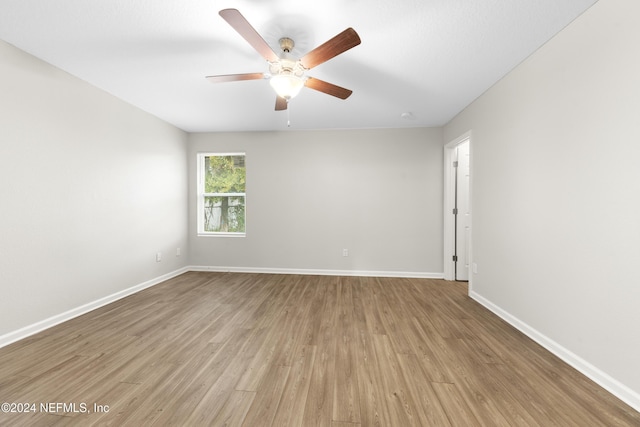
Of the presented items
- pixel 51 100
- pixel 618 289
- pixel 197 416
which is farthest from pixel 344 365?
pixel 51 100

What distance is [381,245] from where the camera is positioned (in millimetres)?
4371

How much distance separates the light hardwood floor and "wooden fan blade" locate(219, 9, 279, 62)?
7.26ft

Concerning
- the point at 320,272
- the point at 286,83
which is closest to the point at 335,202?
the point at 320,272

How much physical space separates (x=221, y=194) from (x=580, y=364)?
15.9 feet

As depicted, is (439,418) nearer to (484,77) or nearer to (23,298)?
(484,77)

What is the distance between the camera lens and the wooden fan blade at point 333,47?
1561 millimetres

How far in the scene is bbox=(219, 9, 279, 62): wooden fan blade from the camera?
144 centimetres

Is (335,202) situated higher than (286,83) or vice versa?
(286,83)

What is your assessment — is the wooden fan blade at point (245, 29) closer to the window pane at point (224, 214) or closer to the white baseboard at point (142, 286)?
the white baseboard at point (142, 286)

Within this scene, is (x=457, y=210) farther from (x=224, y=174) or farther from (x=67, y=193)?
(x=67, y=193)

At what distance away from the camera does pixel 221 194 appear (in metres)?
4.71

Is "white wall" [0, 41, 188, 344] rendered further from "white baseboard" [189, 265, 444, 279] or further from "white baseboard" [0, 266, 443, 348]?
"white baseboard" [189, 265, 444, 279]

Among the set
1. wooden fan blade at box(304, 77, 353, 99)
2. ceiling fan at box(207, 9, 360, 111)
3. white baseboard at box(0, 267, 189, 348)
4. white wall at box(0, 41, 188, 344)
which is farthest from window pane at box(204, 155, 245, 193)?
wooden fan blade at box(304, 77, 353, 99)

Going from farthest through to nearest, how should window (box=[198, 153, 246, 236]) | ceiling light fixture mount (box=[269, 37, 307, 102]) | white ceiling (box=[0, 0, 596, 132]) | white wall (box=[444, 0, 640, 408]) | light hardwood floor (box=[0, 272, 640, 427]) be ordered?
window (box=[198, 153, 246, 236]) → ceiling light fixture mount (box=[269, 37, 307, 102]) → white ceiling (box=[0, 0, 596, 132]) → white wall (box=[444, 0, 640, 408]) → light hardwood floor (box=[0, 272, 640, 427])
